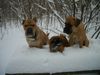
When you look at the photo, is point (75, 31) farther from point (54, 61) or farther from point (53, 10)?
point (53, 10)

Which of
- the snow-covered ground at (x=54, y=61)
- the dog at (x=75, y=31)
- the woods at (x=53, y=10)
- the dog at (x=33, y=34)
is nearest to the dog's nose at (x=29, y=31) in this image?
the dog at (x=33, y=34)

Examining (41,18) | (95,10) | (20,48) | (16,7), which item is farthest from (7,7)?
(20,48)

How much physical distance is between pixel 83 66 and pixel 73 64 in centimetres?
13

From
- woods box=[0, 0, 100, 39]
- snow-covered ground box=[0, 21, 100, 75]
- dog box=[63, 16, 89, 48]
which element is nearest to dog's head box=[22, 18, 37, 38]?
snow-covered ground box=[0, 21, 100, 75]

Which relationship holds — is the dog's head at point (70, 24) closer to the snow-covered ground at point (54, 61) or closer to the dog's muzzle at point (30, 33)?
the snow-covered ground at point (54, 61)

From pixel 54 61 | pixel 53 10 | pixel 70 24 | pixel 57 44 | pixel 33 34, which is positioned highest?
pixel 53 10

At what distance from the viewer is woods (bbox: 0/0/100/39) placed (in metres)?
5.89

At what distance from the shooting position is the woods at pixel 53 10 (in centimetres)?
589

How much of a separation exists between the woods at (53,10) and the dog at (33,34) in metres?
2.12

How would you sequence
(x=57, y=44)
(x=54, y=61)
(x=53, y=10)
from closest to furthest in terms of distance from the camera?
(x=54, y=61), (x=57, y=44), (x=53, y=10)

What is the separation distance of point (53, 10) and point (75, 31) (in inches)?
95.3

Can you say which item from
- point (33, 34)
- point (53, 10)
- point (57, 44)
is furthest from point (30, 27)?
point (53, 10)

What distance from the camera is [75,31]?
3590mm

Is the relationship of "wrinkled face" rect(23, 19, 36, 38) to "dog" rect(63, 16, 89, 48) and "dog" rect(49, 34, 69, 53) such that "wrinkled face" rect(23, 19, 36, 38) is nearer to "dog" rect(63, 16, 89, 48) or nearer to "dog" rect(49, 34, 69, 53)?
"dog" rect(49, 34, 69, 53)
